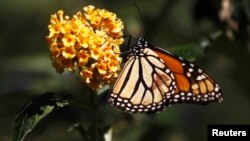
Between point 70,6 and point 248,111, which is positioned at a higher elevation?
point 70,6

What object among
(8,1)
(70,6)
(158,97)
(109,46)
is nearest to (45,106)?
(109,46)

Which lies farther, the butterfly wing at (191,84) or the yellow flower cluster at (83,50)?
the butterfly wing at (191,84)

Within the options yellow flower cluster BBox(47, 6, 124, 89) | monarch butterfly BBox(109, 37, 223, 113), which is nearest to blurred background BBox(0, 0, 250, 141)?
monarch butterfly BBox(109, 37, 223, 113)

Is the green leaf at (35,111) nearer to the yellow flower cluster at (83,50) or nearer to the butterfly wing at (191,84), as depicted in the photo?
the yellow flower cluster at (83,50)

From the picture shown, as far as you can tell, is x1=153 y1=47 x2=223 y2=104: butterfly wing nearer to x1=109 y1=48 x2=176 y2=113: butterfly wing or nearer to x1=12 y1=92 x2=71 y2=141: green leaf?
x1=109 y1=48 x2=176 y2=113: butterfly wing

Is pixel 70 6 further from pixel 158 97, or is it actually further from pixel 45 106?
pixel 45 106

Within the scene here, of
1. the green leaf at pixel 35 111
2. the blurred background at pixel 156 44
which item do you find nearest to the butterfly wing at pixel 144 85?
the blurred background at pixel 156 44

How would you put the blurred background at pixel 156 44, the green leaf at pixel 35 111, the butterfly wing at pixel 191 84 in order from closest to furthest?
the green leaf at pixel 35 111, the butterfly wing at pixel 191 84, the blurred background at pixel 156 44

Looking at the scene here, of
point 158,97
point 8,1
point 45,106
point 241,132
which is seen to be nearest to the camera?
point 45,106
